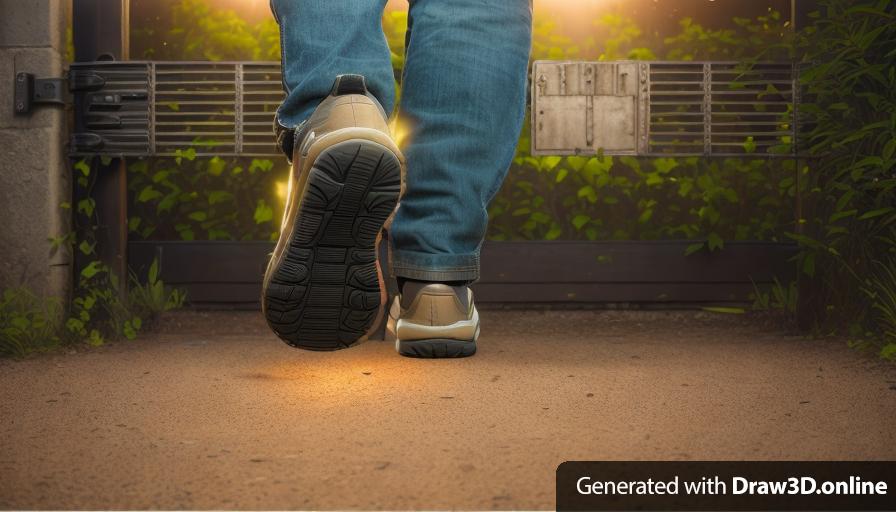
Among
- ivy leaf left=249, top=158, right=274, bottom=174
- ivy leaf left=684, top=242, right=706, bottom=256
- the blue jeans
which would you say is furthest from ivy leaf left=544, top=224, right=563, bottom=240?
the blue jeans

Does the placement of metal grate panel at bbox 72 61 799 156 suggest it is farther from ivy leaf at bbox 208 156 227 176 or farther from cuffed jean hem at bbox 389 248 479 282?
cuffed jean hem at bbox 389 248 479 282

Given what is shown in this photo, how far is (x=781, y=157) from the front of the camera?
2615 mm

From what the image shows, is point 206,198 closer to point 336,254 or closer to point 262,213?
point 262,213

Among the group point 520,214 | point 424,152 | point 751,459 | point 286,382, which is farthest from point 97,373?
point 520,214

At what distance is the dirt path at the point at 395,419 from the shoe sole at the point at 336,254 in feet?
0.42

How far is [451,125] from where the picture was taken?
1.86 metres

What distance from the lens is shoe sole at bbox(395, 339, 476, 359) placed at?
75.9 inches

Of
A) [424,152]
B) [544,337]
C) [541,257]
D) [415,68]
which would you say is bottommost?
[544,337]

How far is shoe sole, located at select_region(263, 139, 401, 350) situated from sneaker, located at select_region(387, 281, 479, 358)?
0.25 m

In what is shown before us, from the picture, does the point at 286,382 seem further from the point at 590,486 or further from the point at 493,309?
the point at 493,309

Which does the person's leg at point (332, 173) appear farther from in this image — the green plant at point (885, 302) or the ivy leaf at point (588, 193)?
the ivy leaf at point (588, 193)

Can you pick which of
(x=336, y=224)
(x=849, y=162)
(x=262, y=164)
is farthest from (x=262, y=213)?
(x=849, y=162)

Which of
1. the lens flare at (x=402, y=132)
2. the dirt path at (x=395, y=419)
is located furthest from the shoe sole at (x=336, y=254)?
the lens flare at (x=402, y=132)

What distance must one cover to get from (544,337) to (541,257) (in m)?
0.45
